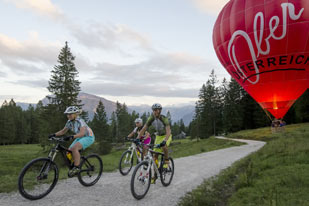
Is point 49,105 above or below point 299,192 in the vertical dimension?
above

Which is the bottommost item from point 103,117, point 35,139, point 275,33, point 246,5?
point 35,139

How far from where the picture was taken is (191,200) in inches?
229

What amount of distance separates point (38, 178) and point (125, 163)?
399 cm

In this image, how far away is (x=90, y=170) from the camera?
7148 millimetres

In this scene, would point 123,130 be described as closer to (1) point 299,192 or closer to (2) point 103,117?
(2) point 103,117

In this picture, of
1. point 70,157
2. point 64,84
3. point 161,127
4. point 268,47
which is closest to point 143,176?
point 161,127

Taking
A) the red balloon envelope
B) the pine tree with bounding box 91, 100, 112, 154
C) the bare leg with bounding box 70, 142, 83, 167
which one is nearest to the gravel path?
the bare leg with bounding box 70, 142, 83, 167

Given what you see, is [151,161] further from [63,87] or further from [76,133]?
[63,87]

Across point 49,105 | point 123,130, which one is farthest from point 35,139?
point 49,105

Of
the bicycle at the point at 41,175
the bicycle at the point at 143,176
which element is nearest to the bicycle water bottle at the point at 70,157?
the bicycle at the point at 41,175

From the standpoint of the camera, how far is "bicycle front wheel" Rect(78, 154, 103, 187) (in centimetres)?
684

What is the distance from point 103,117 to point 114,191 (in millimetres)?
61616

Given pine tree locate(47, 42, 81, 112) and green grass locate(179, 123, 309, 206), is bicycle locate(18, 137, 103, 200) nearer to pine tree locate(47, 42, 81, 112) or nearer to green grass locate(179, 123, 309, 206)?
green grass locate(179, 123, 309, 206)

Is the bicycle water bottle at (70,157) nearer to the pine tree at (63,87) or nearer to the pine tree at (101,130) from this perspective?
the pine tree at (63,87)
